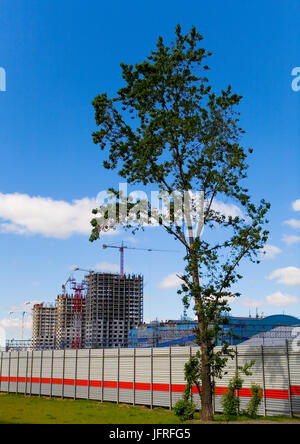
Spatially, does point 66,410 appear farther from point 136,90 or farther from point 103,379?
point 136,90

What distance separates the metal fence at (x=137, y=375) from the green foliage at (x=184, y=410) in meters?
3.13

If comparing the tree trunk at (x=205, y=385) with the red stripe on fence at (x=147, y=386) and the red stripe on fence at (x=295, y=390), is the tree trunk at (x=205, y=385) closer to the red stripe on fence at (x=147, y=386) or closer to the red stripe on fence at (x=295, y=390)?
the red stripe on fence at (x=147, y=386)

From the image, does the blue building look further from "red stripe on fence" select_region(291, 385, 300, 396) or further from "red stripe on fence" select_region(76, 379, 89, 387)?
"red stripe on fence" select_region(76, 379, 89, 387)

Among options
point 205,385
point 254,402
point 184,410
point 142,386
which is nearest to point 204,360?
point 205,385

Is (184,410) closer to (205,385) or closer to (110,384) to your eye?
(205,385)

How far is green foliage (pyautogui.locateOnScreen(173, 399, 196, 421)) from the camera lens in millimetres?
24156

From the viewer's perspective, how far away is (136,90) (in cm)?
2766

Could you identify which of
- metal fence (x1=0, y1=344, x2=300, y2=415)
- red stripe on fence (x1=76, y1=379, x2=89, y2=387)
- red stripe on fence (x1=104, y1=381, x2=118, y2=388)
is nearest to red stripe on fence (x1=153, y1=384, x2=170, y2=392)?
metal fence (x1=0, y1=344, x2=300, y2=415)

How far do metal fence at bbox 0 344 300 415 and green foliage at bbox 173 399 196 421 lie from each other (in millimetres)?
3129

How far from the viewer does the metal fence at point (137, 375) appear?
26.9m

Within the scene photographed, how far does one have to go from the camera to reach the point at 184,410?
958 inches

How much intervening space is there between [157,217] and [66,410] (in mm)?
13845

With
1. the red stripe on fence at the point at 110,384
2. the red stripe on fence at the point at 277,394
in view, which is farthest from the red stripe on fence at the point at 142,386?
the red stripe on fence at the point at 277,394
